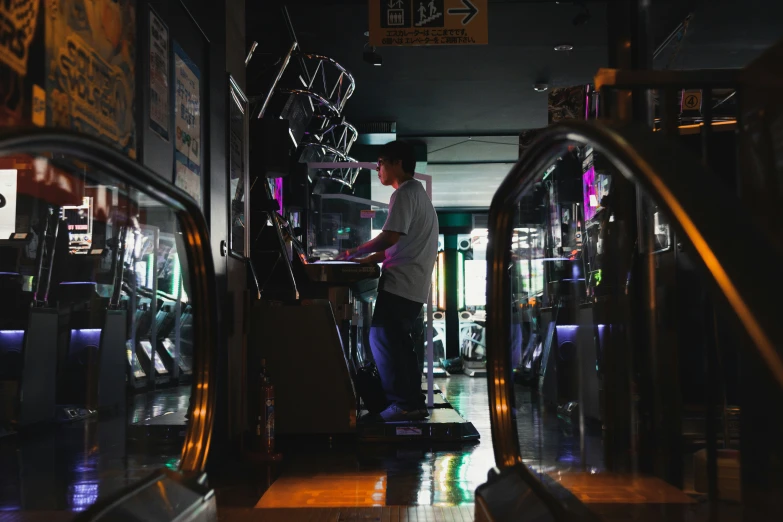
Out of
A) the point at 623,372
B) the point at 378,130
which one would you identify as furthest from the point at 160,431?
the point at 378,130

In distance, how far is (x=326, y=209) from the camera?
20.0 ft

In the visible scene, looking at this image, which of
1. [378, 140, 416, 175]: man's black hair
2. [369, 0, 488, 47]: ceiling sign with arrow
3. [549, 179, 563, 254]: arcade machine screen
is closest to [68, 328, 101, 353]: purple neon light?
[549, 179, 563, 254]: arcade machine screen

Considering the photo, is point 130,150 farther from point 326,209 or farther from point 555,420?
point 326,209

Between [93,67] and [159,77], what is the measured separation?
2.25 feet

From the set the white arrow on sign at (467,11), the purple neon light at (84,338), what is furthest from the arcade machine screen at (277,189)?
the purple neon light at (84,338)

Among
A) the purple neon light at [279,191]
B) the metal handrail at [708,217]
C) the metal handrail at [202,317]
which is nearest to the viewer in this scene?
the metal handrail at [708,217]

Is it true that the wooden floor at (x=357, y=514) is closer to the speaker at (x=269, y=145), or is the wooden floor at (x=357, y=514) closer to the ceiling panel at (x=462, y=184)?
the speaker at (x=269, y=145)

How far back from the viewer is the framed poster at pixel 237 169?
4254 mm

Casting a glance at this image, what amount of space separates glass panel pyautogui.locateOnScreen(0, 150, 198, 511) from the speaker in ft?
7.91

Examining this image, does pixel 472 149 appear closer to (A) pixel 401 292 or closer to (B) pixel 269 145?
(B) pixel 269 145

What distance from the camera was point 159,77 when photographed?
121 inches

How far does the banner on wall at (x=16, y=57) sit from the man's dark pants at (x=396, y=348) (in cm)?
302

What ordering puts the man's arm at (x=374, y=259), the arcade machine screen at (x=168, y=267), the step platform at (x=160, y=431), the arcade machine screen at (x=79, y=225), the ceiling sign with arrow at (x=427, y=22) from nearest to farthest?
the arcade machine screen at (x=79, y=225) → the step platform at (x=160, y=431) → the arcade machine screen at (x=168, y=267) → the man's arm at (x=374, y=259) → the ceiling sign with arrow at (x=427, y=22)

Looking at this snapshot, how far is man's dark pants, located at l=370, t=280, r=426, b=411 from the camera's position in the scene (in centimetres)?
475
